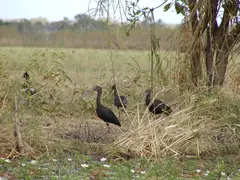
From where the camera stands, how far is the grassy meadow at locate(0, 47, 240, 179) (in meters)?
6.93

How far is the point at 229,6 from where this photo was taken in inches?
361

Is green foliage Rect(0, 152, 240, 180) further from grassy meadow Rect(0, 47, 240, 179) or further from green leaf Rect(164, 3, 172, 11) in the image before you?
green leaf Rect(164, 3, 172, 11)

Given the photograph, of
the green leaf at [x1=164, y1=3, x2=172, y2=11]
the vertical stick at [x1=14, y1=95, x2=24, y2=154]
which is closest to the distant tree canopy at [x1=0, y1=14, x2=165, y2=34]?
the green leaf at [x1=164, y1=3, x2=172, y2=11]

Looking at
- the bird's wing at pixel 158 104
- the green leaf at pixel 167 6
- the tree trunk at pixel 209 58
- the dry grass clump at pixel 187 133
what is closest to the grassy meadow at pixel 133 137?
the dry grass clump at pixel 187 133

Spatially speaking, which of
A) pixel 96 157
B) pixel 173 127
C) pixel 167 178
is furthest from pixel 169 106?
pixel 167 178

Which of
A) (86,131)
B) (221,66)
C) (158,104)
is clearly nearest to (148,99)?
(158,104)

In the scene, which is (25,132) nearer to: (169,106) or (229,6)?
(169,106)

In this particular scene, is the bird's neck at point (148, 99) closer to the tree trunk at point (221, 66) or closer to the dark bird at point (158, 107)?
the dark bird at point (158, 107)

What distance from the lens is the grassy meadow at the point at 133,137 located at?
6934 mm

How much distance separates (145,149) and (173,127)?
1.83 feet

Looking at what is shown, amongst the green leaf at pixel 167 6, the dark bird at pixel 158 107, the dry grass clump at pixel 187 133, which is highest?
the green leaf at pixel 167 6

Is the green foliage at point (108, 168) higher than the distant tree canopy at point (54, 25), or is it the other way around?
the distant tree canopy at point (54, 25)

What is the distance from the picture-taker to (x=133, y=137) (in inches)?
313

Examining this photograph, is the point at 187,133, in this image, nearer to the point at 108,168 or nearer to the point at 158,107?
the point at 158,107
